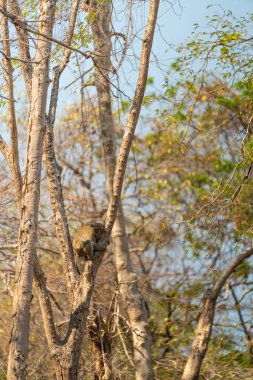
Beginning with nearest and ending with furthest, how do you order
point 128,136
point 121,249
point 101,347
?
point 128,136
point 101,347
point 121,249

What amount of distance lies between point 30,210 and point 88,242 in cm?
59

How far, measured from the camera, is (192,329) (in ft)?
36.2

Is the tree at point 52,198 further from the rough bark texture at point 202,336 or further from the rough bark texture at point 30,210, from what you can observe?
the rough bark texture at point 202,336

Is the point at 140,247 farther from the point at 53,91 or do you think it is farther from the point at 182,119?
the point at 53,91

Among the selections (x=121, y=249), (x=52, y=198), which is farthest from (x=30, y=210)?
(x=121, y=249)

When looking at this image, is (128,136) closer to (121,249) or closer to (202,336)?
(121,249)

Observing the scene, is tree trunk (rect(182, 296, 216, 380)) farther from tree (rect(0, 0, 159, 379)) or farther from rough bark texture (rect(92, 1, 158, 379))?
tree (rect(0, 0, 159, 379))

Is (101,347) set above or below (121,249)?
below

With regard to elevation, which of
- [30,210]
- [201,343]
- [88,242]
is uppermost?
[30,210]

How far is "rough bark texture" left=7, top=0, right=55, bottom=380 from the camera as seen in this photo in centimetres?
570

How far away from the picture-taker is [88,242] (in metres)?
6.23

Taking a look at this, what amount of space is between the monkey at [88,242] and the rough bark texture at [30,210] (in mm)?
445

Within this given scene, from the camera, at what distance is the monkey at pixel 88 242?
6.23m

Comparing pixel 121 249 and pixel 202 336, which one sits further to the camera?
pixel 121 249
